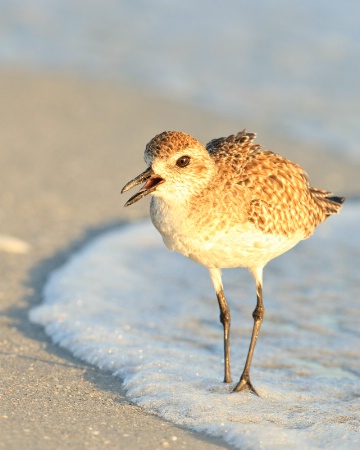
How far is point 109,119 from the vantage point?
42.3 feet

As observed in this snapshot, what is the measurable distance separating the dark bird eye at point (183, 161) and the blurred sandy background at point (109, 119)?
1.47 metres

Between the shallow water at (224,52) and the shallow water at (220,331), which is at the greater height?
the shallow water at (224,52)

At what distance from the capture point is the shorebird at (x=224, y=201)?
5895 mm

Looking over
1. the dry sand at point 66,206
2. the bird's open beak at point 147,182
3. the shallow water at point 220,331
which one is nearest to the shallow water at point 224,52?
the dry sand at point 66,206

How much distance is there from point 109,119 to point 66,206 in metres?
3.10

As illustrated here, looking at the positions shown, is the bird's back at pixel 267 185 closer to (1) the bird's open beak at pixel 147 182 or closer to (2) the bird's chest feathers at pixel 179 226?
(2) the bird's chest feathers at pixel 179 226

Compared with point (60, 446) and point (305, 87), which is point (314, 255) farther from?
point (305, 87)

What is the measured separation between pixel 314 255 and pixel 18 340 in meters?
3.33

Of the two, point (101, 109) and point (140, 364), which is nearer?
point (140, 364)

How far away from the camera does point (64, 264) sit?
8656 millimetres

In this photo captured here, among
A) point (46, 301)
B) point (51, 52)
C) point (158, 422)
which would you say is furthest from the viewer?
point (51, 52)

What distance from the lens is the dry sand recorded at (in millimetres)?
5414

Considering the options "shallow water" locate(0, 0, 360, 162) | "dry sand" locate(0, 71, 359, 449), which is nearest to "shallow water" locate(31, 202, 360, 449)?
"dry sand" locate(0, 71, 359, 449)

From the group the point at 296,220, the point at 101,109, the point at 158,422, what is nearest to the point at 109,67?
the point at 101,109
